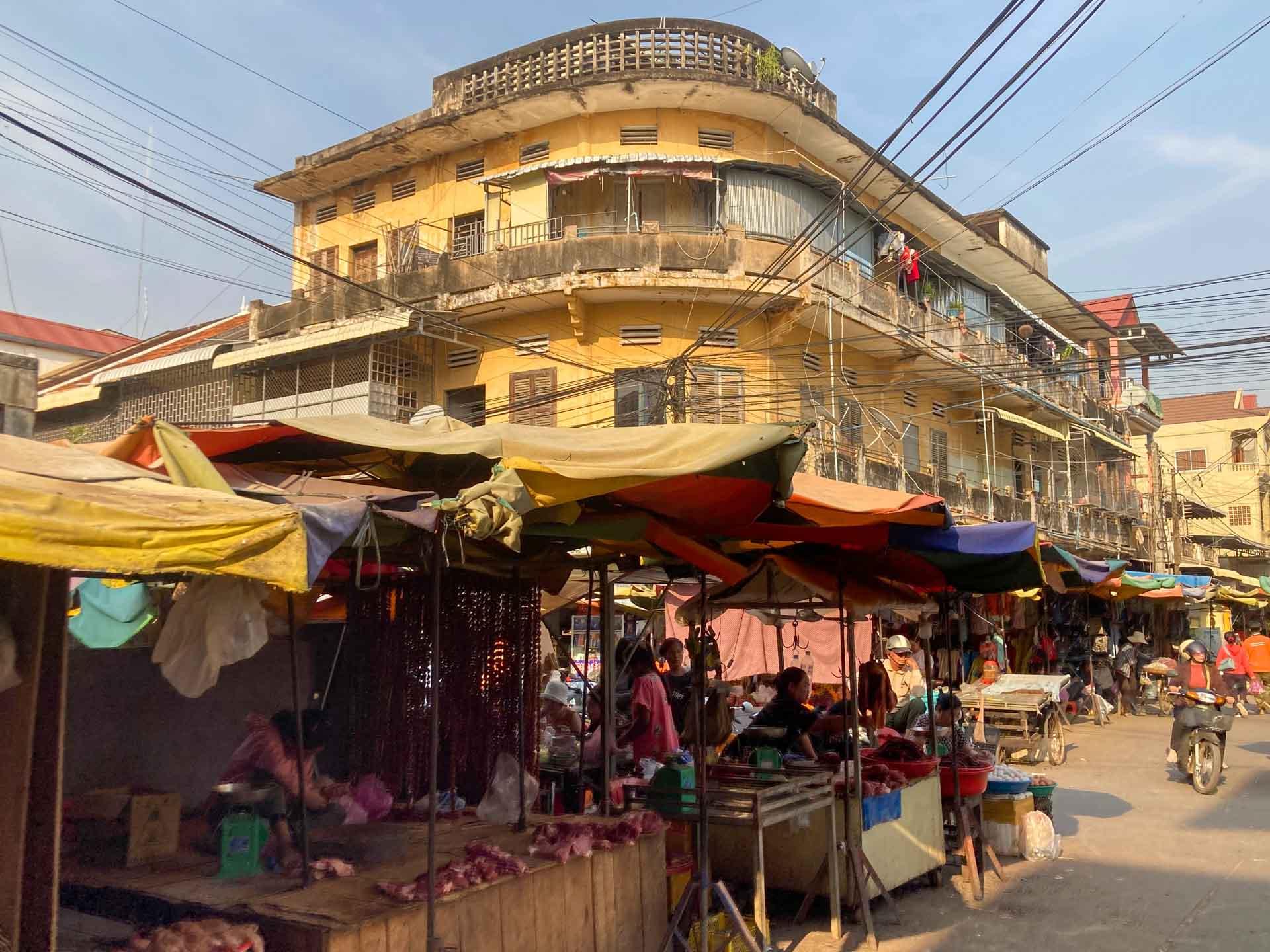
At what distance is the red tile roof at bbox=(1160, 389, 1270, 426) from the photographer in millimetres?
48656

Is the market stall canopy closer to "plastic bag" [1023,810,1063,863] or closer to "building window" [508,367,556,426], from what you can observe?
"plastic bag" [1023,810,1063,863]

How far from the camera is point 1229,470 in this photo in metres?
47.0

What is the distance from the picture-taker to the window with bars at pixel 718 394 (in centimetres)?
1886

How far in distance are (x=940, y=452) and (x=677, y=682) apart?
14571 mm

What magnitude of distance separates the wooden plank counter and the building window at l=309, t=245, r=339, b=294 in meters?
18.4

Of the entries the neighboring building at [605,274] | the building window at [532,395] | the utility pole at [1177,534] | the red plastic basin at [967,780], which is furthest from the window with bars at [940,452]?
the red plastic basin at [967,780]

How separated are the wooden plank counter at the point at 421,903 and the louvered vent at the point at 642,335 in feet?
47.0

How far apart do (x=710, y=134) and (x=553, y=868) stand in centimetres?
1770

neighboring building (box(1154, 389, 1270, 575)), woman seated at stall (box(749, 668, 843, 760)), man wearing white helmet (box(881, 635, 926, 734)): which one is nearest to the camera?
woman seated at stall (box(749, 668, 843, 760))

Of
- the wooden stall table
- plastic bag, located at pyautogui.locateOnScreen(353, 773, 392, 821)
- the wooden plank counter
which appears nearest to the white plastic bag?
the wooden plank counter

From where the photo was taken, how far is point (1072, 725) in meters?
20.2

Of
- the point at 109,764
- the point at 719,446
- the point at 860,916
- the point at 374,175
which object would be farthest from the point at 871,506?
the point at 374,175

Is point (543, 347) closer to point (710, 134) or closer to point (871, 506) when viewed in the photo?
point (710, 134)

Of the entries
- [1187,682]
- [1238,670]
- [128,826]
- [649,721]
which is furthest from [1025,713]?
[128,826]
